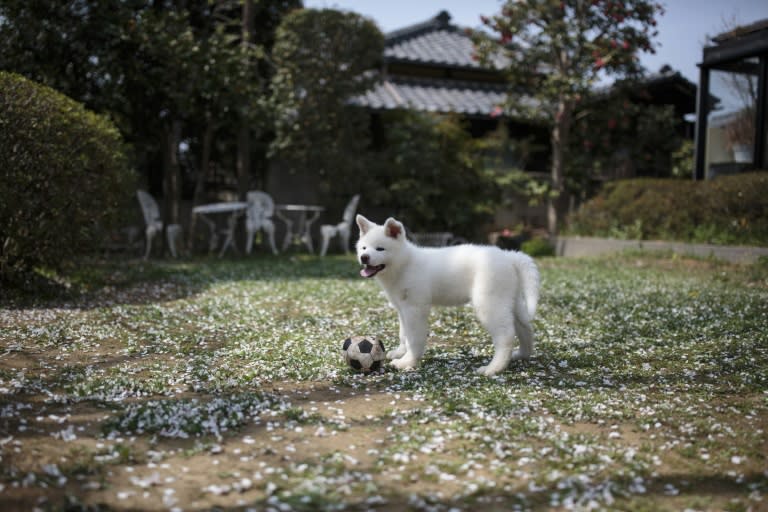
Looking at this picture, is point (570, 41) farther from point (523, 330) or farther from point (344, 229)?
point (523, 330)

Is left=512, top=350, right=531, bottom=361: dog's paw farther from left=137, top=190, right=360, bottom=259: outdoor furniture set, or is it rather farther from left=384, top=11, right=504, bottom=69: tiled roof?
left=384, top=11, right=504, bottom=69: tiled roof

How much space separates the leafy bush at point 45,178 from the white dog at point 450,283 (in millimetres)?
5187

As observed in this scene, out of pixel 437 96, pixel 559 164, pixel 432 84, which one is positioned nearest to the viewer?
pixel 559 164

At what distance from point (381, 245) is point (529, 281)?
119cm

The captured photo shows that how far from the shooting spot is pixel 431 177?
705 inches

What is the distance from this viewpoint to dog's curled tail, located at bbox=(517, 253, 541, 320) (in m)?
4.73

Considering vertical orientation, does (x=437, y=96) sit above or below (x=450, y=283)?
above

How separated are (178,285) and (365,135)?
9941 millimetres

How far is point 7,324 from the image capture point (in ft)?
21.2

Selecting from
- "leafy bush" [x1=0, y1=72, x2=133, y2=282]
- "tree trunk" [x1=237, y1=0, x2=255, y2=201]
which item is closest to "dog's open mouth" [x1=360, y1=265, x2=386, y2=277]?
"leafy bush" [x1=0, y1=72, x2=133, y2=282]

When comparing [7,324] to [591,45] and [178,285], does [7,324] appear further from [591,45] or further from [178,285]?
[591,45]

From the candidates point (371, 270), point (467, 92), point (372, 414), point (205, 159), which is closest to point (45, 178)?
point (371, 270)

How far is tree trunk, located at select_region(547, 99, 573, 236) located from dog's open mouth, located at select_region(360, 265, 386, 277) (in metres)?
13.0

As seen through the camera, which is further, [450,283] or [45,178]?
[45,178]
